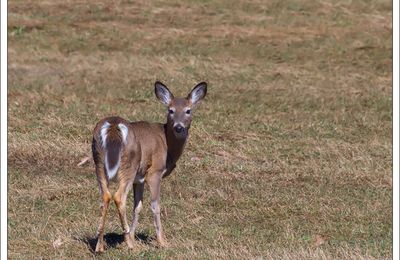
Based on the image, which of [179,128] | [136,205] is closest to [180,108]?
[179,128]

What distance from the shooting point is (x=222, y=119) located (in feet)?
64.8

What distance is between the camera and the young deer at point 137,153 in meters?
10.3

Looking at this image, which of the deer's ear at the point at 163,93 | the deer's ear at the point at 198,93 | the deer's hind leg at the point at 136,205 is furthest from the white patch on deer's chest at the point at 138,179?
the deer's ear at the point at 198,93

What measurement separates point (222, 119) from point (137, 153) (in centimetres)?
921

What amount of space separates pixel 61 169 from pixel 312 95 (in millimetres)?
9350

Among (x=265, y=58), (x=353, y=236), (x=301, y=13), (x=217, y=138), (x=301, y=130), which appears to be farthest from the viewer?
(x=301, y=13)

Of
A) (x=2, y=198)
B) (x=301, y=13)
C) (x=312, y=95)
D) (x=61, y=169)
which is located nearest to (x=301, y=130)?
(x=312, y=95)

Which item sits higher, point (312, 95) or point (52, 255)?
point (52, 255)

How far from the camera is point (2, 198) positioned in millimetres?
12773

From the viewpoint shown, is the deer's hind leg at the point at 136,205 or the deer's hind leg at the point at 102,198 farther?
the deer's hind leg at the point at 136,205

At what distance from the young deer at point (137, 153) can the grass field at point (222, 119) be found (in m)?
0.48

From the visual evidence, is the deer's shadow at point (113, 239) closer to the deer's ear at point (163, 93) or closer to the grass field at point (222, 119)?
the grass field at point (222, 119)

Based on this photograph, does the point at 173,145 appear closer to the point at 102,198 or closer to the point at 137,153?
the point at 137,153

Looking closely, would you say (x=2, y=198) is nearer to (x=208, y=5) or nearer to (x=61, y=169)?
(x=61, y=169)
